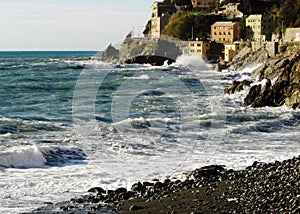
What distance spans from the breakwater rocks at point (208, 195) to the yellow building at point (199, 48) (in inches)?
2609

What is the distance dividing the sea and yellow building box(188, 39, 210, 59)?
136 ft

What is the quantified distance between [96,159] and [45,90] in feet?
85.3

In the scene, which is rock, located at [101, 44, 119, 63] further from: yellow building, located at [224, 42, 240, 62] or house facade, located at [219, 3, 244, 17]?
yellow building, located at [224, 42, 240, 62]

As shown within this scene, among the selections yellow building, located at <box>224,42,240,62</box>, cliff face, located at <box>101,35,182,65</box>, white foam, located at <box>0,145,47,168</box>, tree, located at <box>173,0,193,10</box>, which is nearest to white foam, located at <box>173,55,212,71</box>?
yellow building, located at <box>224,42,240,62</box>

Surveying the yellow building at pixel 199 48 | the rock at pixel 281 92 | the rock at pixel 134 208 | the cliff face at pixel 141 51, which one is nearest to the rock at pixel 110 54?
the cliff face at pixel 141 51

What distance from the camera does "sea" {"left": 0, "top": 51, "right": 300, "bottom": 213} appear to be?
46.1 feet

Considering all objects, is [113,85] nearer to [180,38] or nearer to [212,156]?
[212,156]

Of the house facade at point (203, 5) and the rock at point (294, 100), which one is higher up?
the house facade at point (203, 5)

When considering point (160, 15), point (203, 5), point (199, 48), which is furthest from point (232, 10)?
point (199, 48)

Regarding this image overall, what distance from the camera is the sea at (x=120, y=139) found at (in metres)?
14.0

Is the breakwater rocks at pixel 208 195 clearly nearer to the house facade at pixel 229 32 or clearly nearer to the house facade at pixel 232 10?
the house facade at pixel 229 32

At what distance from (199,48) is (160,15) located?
26.1 m

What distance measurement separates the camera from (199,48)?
3155 inches

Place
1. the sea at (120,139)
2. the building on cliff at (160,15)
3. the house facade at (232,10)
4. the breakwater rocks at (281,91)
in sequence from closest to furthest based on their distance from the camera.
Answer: the sea at (120,139) < the breakwater rocks at (281,91) < the house facade at (232,10) < the building on cliff at (160,15)
